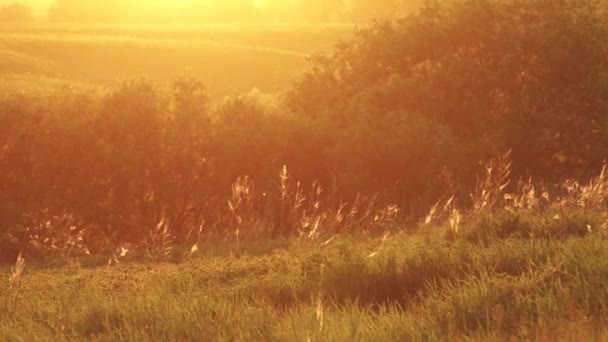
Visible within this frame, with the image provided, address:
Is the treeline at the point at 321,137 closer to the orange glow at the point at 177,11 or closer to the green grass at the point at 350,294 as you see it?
the green grass at the point at 350,294

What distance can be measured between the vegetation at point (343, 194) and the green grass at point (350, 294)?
0.09ft

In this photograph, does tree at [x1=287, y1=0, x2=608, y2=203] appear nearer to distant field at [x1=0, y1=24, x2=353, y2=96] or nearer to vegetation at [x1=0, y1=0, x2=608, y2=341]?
vegetation at [x1=0, y1=0, x2=608, y2=341]

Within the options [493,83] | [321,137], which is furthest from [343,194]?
[493,83]

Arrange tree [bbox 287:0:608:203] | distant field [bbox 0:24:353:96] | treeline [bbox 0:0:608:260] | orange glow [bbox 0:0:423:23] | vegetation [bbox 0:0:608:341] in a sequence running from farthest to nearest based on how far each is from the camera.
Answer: orange glow [bbox 0:0:423:23] → distant field [bbox 0:24:353:96] → tree [bbox 287:0:608:203] → treeline [bbox 0:0:608:260] → vegetation [bbox 0:0:608:341]

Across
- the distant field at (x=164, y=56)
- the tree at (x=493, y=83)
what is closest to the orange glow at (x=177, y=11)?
the distant field at (x=164, y=56)

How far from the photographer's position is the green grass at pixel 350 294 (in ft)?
21.4

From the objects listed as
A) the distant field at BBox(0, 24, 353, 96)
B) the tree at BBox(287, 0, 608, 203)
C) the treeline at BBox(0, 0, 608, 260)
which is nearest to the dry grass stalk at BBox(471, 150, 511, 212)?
the treeline at BBox(0, 0, 608, 260)

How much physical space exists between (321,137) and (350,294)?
10.8m

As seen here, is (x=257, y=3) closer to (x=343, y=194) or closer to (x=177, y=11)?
(x=177, y=11)

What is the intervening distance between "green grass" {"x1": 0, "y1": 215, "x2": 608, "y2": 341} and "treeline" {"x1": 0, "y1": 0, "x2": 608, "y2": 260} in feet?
15.1

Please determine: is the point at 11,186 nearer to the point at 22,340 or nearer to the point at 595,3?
the point at 22,340

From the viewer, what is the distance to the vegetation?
23.9 feet

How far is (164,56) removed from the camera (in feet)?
197

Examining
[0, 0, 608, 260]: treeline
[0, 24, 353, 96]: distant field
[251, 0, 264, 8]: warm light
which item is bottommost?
[251, 0, 264, 8]: warm light
